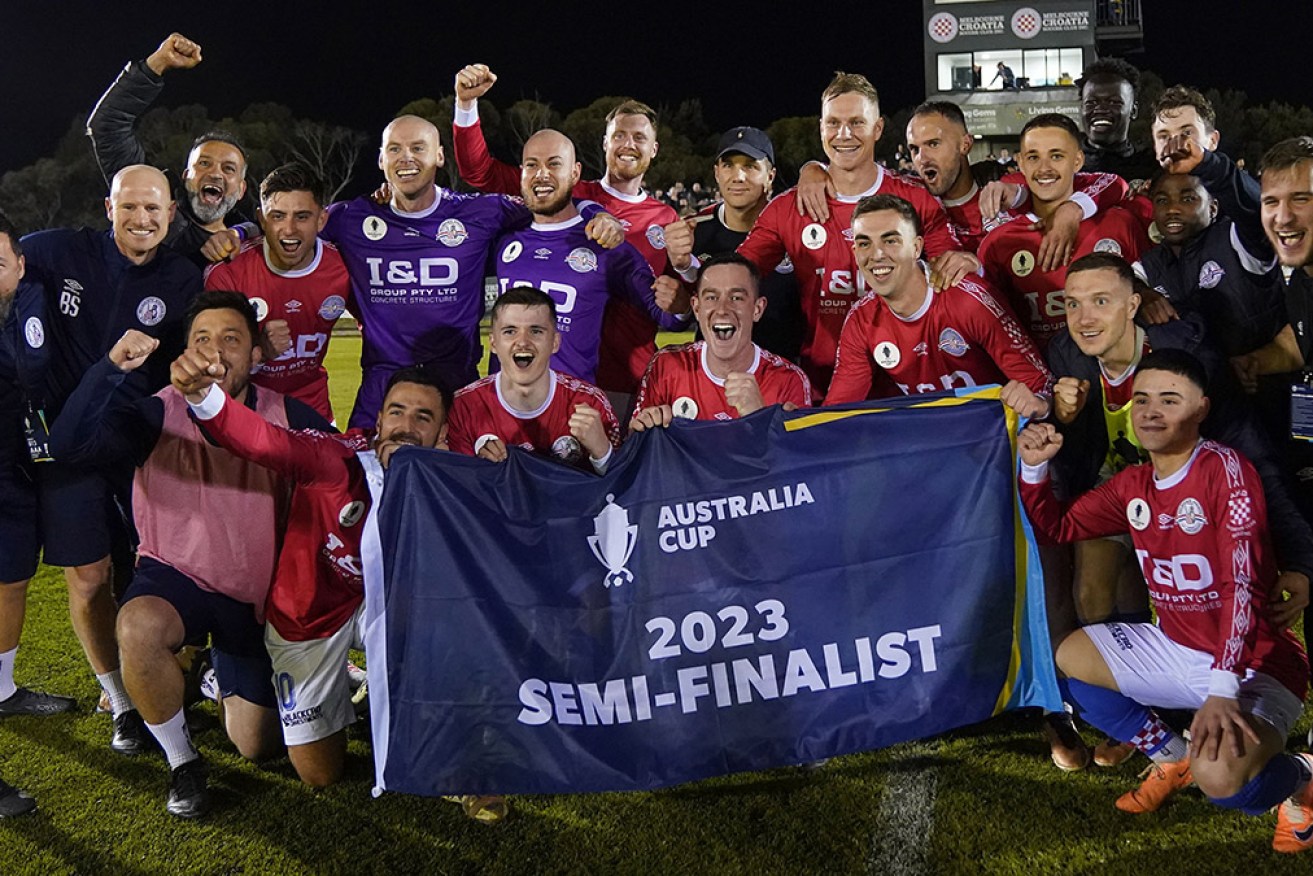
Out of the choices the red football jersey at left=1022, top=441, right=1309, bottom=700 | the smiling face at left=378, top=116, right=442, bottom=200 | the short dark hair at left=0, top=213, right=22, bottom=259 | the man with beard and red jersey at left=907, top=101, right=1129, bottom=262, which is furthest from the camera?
the smiling face at left=378, top=116, right=442, bottom=200

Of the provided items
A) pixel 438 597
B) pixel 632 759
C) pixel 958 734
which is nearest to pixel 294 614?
pixel 438 597

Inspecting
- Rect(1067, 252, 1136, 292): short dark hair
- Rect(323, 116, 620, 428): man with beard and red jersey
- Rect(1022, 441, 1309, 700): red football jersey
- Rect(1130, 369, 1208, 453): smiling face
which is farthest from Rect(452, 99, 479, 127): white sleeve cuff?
Rect(1130, 369, 1208, 453): smiling face

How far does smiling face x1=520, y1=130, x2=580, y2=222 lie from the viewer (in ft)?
17.0

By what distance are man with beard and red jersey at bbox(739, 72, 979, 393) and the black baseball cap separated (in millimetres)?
472

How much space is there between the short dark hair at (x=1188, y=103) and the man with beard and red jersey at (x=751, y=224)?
6.20 ft

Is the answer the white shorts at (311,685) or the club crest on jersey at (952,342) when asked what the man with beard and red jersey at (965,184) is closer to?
the club crest on jersey at (952,342)

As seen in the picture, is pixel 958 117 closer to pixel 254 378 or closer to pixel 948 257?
pixel 948 257

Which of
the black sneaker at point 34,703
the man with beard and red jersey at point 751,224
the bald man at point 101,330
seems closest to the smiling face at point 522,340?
the man with beard and red jersey at point 751,224

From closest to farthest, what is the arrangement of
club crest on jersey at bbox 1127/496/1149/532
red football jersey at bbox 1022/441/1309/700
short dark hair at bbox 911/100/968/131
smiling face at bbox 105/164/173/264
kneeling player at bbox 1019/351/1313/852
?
→ kneeling player at bbox 1019/351/1313/852 → red football jersey at bbox 1022/441/1309/700 → club crest on jersey at bbox 1127/496/1149/532 → smiling face at bbox 105/164/173/264 → short dark hair at bbox 911/100/968/131

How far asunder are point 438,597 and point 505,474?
476 millimetres

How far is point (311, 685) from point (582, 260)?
7.70 feet

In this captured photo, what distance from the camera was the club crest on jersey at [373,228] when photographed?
522 centimetres

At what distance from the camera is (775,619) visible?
11.9 feet

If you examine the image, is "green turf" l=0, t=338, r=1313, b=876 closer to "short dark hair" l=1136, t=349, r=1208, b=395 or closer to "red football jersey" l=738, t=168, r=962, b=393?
"short dark hair" l=1136, t=349, r=1208, b=395
